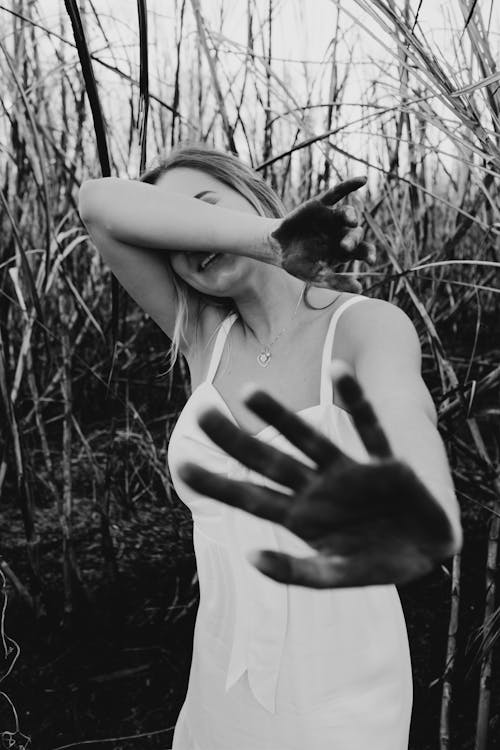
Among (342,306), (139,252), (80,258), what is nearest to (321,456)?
(342,306)

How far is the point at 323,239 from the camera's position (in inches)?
23.0

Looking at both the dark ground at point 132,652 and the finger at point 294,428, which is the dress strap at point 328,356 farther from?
the dark ground at point 132,652

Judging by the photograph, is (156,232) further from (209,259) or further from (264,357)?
(264,357)

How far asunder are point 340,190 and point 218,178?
1.22 ft

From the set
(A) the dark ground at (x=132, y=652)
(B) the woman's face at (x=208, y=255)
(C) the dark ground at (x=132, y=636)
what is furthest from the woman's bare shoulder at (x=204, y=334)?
(A) the dark ground at (x=132, y=652)

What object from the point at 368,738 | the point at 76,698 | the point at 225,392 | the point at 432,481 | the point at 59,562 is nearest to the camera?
the point at 432,481

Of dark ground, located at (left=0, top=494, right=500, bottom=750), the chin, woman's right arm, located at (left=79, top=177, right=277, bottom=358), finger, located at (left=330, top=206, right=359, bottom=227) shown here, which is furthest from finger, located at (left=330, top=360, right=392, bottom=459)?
dark ground, located at (left=0, top=494, right=500, bottom=750)

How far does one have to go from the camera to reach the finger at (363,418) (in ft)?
0.94

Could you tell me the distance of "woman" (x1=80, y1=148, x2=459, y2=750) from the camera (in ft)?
2.50

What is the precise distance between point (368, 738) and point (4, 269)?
3.29ft

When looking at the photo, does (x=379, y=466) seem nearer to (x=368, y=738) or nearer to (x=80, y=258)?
(x=368, y=738)

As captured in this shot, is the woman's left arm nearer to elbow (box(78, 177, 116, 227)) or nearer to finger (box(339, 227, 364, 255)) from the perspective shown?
finger (box(339, 227, 364, 255))

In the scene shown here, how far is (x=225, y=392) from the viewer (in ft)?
2.94

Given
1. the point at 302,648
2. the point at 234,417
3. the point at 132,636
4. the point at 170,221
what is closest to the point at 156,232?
the point at 170,221
